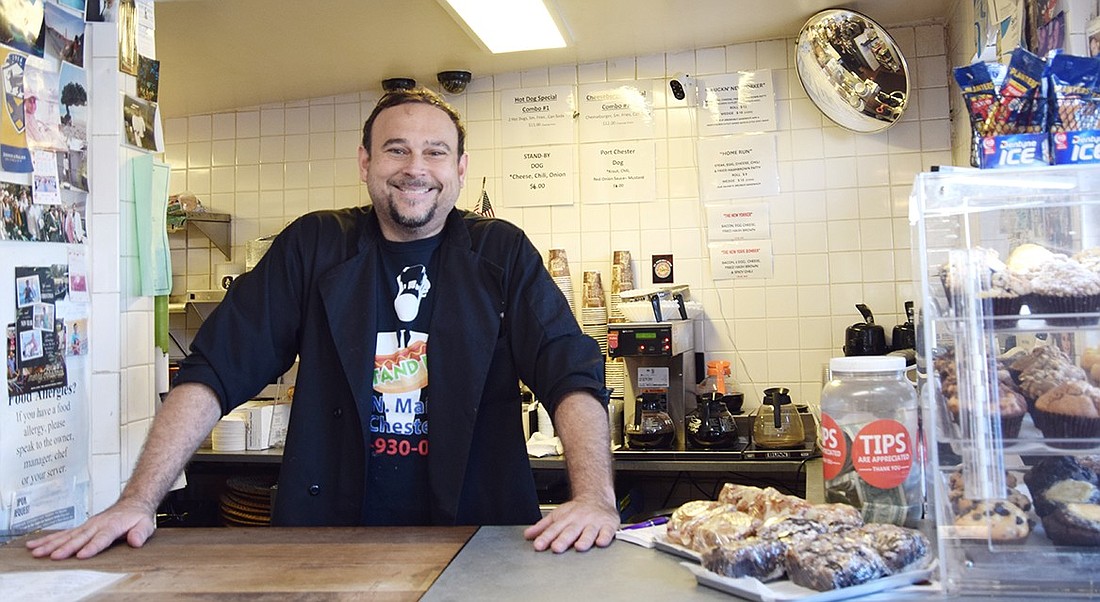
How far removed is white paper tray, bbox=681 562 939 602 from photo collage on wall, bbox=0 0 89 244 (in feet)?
4.98

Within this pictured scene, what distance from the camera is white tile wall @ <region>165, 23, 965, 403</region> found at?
3.34 metres

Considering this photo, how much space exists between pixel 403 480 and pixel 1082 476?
1.16 meters

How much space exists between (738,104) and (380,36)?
1.40 m

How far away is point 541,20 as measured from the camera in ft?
10.2

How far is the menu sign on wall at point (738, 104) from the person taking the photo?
347 cm

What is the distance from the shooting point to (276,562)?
4.05 feet

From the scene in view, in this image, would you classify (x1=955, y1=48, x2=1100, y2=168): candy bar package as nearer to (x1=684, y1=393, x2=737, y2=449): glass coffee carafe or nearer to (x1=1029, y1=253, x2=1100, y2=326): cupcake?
(x1=1029, y1=253, x2=1100, y2=326): cupcake

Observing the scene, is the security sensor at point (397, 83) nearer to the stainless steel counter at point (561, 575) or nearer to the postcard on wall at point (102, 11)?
the postcard on wall at point (102, 11)

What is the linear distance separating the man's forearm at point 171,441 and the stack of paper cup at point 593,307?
1.97 metres

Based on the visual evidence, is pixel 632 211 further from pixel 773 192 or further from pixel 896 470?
pixel 896 470

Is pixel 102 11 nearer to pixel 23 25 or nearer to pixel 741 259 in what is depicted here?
pixel 23 25

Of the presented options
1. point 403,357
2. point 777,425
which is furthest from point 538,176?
point 403,357

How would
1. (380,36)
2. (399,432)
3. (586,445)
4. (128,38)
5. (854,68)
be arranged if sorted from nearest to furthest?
(586,445)
(399,432)
(128,38)
(854,68)
(380,36)

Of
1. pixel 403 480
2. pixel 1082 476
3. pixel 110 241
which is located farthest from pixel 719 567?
pixel 110 241
